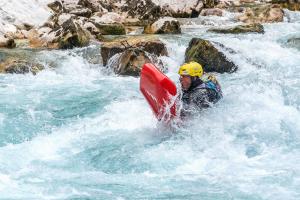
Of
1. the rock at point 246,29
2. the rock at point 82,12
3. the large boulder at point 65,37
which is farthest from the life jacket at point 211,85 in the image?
the rock at point 82,12

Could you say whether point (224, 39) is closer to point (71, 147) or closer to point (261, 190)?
point (71, 147)

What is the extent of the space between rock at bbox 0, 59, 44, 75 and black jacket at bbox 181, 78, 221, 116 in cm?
653

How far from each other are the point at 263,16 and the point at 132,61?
397 inches

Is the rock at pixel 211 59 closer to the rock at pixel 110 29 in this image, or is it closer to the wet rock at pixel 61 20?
the wet rock at pixel 61 20

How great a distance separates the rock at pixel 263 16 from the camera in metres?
21.9

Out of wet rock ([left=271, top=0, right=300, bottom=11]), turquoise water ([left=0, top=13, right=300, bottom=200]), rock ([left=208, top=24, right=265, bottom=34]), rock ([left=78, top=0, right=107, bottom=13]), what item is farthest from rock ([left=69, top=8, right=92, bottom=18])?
wet rock ([left=271, top=0, right=300, bottom=11])

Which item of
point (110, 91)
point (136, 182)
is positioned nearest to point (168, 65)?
point (110, 91)

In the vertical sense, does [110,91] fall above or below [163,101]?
below

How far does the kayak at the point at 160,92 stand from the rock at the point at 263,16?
45.7ft

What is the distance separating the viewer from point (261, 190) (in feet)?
22.2

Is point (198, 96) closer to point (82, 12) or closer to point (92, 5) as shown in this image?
point (82, 12)

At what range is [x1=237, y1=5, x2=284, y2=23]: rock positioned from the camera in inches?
863

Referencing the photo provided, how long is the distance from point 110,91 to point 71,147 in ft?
12.2

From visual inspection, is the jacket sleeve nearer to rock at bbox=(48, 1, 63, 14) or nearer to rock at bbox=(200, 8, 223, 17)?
rock at bbox=(48, 1, 63, 14)
